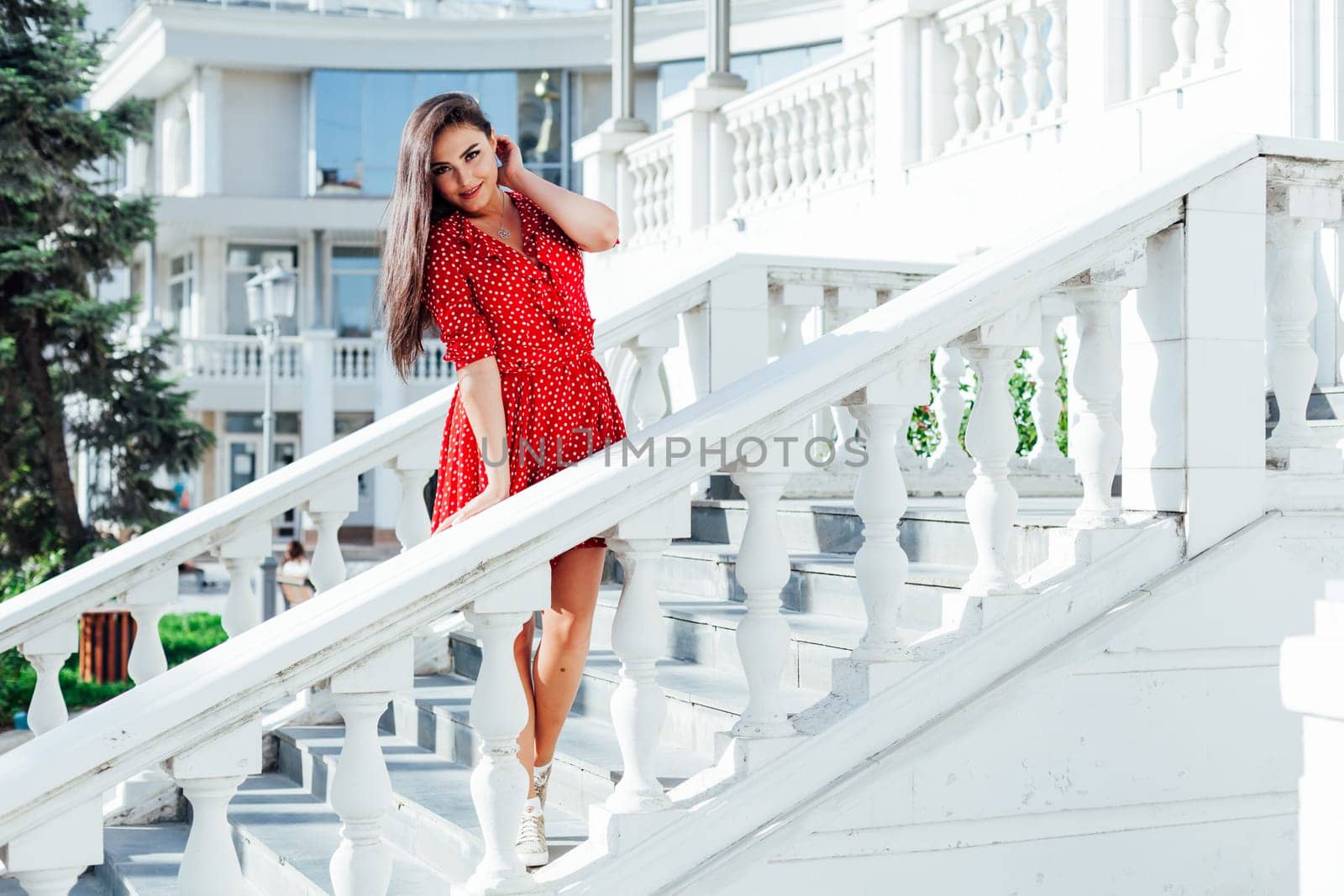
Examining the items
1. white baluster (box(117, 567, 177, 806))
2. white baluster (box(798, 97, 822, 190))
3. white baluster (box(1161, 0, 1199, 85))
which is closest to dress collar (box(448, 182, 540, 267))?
white baluster (box(117, 567, 177, 806))

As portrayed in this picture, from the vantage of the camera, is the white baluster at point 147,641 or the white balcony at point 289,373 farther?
the white balcony at point 289,373

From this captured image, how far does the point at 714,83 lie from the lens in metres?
9.75

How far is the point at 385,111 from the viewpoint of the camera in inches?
1169

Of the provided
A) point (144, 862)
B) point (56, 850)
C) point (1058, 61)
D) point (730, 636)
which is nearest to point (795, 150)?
point (1058, 61)

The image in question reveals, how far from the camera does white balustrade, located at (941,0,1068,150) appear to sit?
686 centimetres

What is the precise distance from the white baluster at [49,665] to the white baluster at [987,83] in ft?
17.2

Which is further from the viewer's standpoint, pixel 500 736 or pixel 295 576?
pixel 295 576

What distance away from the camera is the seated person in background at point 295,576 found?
1269 centimetres

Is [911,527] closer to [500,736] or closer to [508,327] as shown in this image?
[508,327]

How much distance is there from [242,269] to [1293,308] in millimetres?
29357

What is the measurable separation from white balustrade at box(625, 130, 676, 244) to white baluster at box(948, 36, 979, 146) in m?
3.15

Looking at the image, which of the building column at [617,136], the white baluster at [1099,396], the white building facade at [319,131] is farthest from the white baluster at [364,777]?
the white building facade at [319,131]

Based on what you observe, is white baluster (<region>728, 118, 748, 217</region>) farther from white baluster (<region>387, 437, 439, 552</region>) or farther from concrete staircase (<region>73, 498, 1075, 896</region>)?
white baluster (<region>387, 437, 439, 552</region>)

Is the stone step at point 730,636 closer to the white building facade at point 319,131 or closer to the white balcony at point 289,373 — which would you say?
the white balcony at point 289,373
